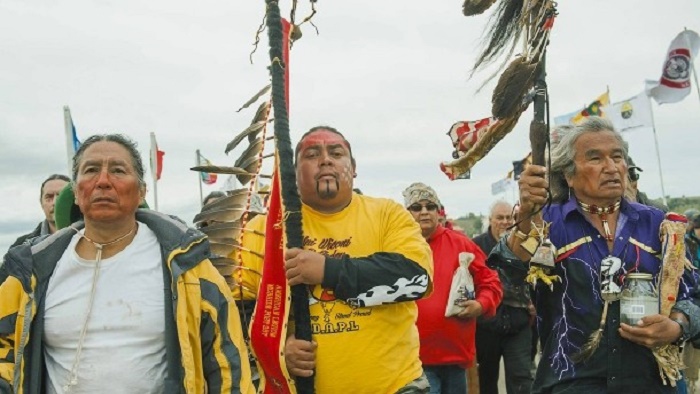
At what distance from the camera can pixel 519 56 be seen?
9.87ft

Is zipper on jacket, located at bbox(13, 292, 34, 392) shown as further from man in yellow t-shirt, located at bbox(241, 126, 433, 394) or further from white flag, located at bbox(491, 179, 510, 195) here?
white flag, located at bbox(491, 179, 510, 195)

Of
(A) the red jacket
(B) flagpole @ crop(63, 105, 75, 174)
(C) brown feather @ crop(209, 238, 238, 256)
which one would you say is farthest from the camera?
(B) flagpole @ crop(63, 105, 75, 174)

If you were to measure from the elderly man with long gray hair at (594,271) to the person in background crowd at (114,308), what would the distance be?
54.9 inches

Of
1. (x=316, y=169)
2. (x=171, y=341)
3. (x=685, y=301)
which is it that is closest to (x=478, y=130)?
(x=316, y=169)

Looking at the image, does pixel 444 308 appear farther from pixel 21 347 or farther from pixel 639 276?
pixel 21 347

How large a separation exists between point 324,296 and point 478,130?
39.6 inches

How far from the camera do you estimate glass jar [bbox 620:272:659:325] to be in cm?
311

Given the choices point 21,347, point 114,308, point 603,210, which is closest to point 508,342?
point 603,210

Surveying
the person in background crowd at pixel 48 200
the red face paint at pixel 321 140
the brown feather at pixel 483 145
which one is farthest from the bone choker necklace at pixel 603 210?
the person in background crowd at pixel 48 200

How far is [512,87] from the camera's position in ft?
9.63

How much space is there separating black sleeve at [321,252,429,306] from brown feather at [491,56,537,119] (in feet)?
2.53

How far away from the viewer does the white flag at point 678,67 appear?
12.9 metres

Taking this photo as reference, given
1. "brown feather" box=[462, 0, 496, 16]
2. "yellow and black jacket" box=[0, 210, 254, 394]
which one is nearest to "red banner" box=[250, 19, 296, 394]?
"yellow and black jacket" box=[0, 210, 254, 394]

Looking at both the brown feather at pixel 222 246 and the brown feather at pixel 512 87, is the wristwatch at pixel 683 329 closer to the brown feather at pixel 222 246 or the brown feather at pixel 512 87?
the brown feather at pixel 512 87
